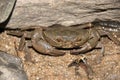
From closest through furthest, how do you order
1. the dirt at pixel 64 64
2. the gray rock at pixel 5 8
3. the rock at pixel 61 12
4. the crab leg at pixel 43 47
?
the gray rock at pixel 5 8
the rock at pixel 61 12
the dirt at pixel 64 64
the crab leg at pixel 43 47

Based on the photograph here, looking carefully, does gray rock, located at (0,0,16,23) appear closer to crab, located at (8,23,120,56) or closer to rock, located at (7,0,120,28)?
rock, located at (7,0,120,28)

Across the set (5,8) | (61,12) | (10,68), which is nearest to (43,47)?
(61,12)

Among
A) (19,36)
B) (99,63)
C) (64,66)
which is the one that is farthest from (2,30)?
(99,63)

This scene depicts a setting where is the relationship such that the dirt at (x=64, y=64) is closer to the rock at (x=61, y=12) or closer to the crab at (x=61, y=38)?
the crab at (x=61, y=38)

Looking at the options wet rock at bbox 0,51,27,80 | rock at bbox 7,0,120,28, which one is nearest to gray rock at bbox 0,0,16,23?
rock at bbox 7,0,120,28

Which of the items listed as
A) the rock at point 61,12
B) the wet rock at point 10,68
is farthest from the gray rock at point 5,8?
the wet rock at point 10,68

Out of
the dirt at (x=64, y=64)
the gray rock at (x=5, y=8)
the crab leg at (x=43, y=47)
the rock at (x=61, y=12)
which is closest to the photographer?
the gray rock at (x=5, y=8)
